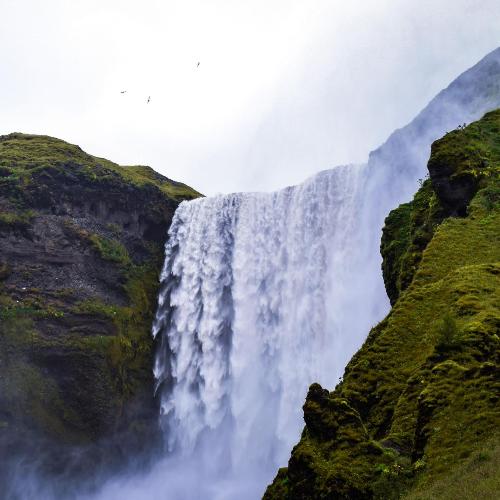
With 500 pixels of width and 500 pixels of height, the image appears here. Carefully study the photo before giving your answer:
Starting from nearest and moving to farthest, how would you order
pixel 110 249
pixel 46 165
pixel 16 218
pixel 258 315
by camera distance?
pixel 16 218, pixel 258 315, pixel 110 249, pixel 46 165

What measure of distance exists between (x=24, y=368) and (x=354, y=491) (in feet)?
104

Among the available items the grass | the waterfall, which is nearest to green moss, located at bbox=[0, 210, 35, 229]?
the waterfall

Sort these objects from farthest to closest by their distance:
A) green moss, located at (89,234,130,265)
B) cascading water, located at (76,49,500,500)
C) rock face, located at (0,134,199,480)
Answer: green moss, located at (89,234,130,265), rock face, located at (0,134,199,480), cascading water, located at (76,49,500,500)

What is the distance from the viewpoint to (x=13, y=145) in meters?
52.4

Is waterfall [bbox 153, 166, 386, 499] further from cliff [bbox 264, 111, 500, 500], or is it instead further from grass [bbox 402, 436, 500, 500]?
grass [bbox 402, 436, 500, 500]

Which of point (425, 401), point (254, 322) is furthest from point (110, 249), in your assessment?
point (425, 401)

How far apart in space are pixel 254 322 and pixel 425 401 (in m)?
31.5

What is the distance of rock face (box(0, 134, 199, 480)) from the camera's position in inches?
1449

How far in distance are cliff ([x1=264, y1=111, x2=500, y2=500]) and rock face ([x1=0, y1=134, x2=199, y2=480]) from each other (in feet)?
91.0

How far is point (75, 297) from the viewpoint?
133 feet

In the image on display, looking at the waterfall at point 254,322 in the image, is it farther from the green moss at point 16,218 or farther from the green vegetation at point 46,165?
the green moss at point 16,218

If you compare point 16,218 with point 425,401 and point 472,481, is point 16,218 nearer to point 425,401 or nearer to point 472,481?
point 425,401

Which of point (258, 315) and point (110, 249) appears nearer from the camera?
point (258, 315)

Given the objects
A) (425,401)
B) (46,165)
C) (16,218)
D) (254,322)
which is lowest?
(425,401)
